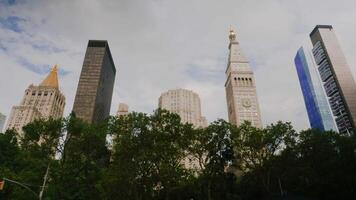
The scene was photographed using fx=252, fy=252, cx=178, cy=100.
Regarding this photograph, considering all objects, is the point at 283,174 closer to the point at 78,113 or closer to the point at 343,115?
the point at 343,115

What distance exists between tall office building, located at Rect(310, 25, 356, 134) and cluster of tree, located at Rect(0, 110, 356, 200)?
72018 millimetres

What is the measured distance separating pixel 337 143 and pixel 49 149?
4757cm

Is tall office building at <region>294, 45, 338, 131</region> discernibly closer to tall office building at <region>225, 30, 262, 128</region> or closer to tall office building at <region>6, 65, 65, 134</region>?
tall office building at <region>225, 30, 262, 128</region>

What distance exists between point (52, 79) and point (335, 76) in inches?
6874

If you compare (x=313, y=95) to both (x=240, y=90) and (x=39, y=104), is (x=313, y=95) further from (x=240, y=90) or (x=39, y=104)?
(x=39, y=104)

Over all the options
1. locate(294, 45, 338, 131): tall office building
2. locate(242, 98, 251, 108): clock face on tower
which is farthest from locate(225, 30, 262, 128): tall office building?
locate(294, 45, 338, 131): tall office building

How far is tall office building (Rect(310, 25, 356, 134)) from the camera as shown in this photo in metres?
110

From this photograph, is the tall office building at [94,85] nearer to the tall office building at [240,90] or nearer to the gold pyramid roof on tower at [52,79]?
the gold pyramid roof on tower at [52,79]

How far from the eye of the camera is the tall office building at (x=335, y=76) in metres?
110

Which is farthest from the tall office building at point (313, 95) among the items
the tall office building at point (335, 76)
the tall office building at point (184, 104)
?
the tall office building at point (184, 104)

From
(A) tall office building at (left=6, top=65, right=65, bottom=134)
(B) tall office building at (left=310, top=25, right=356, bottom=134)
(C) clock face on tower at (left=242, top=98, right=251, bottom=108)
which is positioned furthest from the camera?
(A) tall office building at (left=6, top=65, right=65, bottom=134)

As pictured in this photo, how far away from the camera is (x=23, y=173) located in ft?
106

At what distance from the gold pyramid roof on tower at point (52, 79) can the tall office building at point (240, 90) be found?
120m

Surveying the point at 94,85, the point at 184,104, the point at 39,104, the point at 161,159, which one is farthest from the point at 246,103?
the point at 39,104
